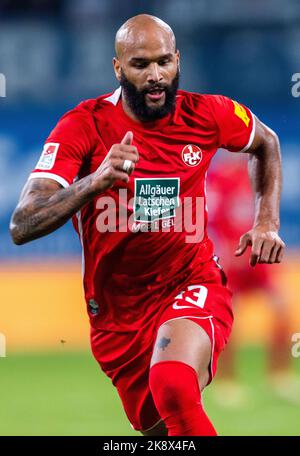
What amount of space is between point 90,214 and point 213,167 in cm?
375

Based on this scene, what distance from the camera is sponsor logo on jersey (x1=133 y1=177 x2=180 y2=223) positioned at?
4.80m

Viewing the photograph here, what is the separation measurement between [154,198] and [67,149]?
0.49 meters

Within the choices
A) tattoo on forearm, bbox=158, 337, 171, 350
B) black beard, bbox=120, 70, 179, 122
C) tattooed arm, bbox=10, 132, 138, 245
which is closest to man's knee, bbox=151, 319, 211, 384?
tattoo on forearm, bbox=158, 337, 171, 350

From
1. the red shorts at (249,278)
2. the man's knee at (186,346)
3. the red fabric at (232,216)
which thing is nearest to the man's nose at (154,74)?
the man's knee at (186,346)

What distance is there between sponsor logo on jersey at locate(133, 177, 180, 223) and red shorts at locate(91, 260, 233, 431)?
0.34 meters

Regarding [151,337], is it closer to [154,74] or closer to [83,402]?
[154,74]

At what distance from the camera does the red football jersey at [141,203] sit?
15.8 ft

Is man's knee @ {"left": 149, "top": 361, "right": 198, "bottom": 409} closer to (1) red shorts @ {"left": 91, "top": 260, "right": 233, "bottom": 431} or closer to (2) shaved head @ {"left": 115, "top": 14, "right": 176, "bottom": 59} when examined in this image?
(1) red shorts @ {"left": 91, "top": 260, "right": 233, "bottom": 431}

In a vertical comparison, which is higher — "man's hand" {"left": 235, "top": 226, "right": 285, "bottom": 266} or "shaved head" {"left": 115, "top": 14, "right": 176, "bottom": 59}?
"shaved head" {"left": 115, "top": 14, "right": 176, "bottom": 59}

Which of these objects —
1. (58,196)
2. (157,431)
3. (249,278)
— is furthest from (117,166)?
(249,278)

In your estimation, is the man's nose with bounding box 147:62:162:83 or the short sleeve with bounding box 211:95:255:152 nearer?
the man's nose with bounding box 147:62:162:83

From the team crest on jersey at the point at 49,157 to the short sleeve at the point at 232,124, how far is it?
0.88 meters

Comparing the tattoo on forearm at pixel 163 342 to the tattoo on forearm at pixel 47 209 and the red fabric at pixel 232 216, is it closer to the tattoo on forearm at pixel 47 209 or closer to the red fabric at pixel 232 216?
the tattoo on forearm at pixel 47 209

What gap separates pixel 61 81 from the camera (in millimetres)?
9844
